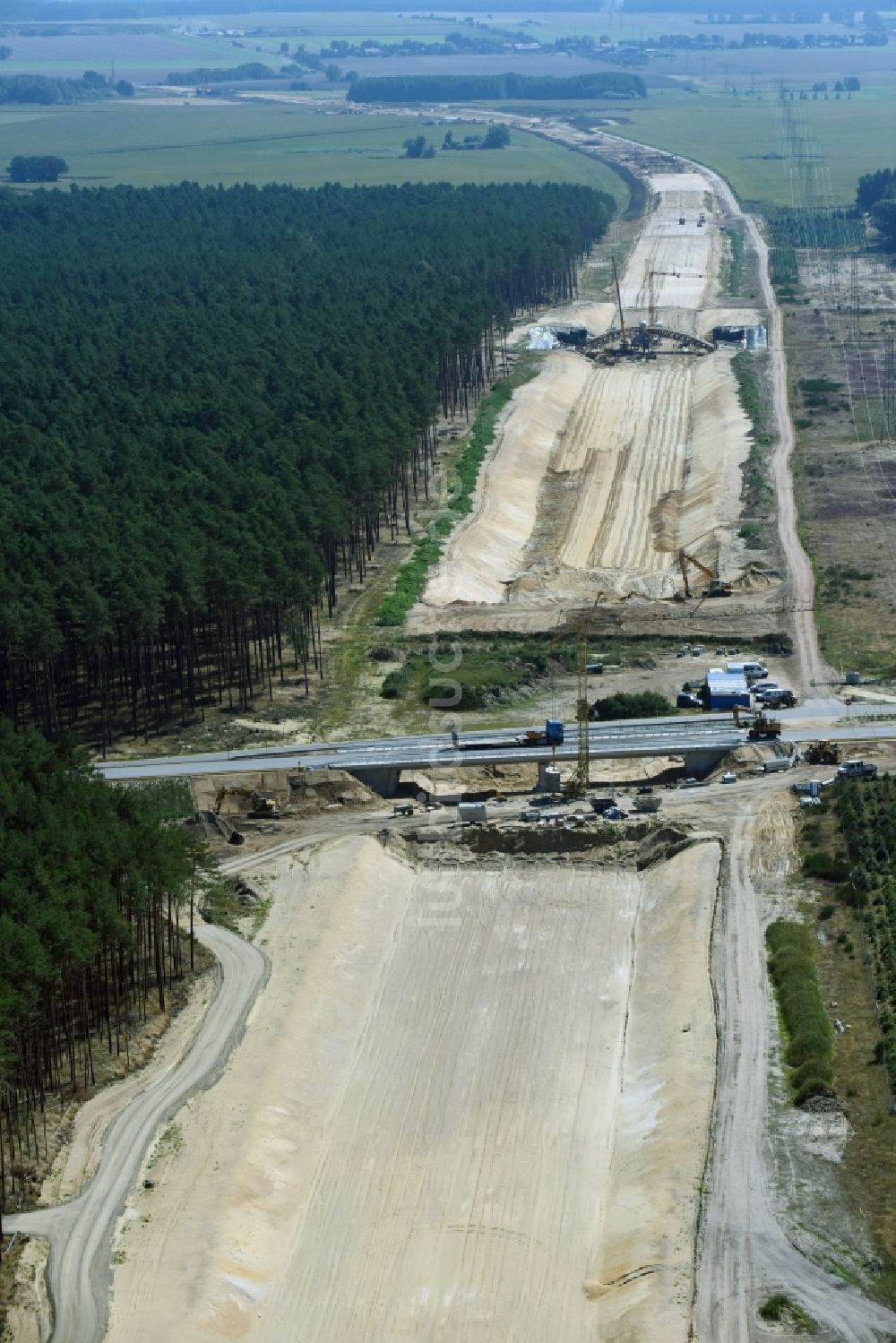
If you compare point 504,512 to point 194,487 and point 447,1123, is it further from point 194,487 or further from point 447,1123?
point 447,1123

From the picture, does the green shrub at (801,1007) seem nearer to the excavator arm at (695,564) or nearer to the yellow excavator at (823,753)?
the yellow excavator at (823,753)

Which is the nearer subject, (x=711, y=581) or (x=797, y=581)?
(x=797, y=581)

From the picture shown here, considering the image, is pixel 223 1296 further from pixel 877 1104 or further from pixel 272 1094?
pixel 877 1104

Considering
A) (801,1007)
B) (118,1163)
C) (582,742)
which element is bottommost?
(118,1163)

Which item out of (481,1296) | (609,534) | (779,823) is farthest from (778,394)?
(481,1296)

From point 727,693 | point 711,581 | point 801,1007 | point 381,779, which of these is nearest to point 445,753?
point 381,779

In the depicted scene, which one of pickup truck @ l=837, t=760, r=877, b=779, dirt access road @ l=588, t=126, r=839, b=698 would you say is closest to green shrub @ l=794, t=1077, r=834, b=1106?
pickup truck @ l=837, t=760, r=877, b=779
